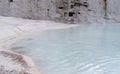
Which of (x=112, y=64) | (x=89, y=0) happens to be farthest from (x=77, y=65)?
(x=89, y=0)

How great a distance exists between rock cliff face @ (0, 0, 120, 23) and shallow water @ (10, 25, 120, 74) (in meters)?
4.09

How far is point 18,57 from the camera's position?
17.8 feet

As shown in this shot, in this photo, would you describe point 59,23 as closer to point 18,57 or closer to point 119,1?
point 119,1

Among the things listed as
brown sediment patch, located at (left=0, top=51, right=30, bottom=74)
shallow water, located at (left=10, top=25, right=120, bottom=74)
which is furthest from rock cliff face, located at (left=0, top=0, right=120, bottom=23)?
brown sediment patch, located at (left=0, top=51, right=30, bottom=74)

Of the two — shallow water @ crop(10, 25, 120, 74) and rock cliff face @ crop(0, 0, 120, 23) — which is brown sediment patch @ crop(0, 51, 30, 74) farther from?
rock cliff face @ crop(0, 0, 120, 23)

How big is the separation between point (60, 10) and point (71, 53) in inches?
273

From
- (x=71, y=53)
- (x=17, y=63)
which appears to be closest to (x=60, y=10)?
(x=71, y=53)

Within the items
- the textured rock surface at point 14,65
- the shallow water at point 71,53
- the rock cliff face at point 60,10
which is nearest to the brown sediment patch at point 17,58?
the textured rock surface at point 14,65

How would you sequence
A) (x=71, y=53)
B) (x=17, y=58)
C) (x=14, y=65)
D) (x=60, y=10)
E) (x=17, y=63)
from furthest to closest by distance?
1. (x=60, y=10)
2. (x=71, y=53)
3. (x=17, y=58)
4. (x=17, y=63)
5. (x=14, y=65)

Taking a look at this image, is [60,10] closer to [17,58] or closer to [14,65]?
[17,58]

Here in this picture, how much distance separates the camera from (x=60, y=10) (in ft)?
43.0

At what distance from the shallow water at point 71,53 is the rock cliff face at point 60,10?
4.09 metres

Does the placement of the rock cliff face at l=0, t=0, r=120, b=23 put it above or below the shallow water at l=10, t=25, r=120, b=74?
above

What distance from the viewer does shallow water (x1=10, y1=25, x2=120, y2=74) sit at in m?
5.01
